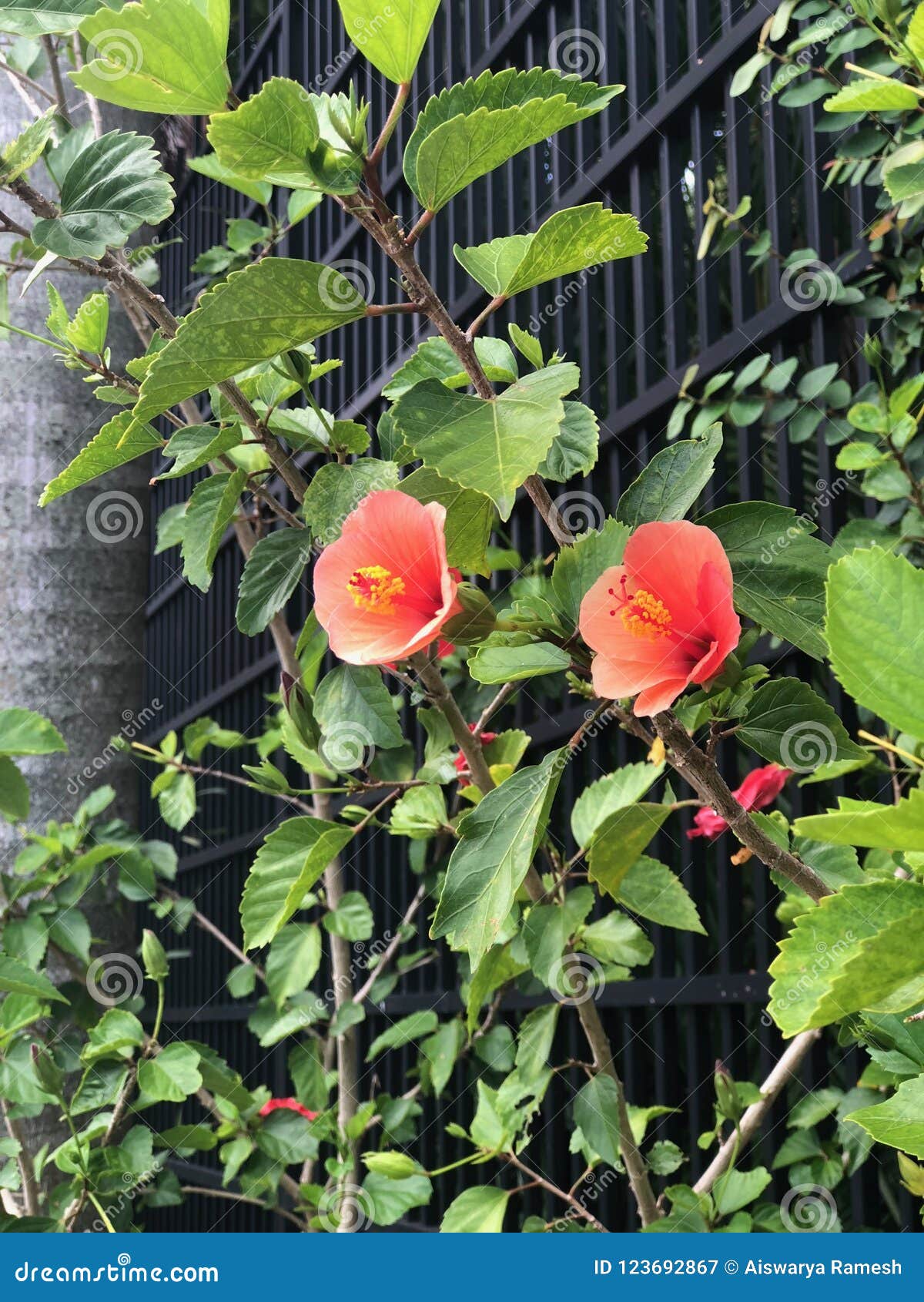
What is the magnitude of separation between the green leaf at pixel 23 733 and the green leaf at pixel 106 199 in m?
0.78

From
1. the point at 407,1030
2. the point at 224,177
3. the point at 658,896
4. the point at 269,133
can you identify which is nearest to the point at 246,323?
the point at 269,133

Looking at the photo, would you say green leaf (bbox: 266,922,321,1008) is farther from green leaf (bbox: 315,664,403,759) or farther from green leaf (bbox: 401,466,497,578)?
green leaf (bbox: 401,466,497,578)

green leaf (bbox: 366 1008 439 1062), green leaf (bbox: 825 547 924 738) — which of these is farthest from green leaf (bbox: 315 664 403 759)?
green leaf (bbox: 366 1008 439 1062)

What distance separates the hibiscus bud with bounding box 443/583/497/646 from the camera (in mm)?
650

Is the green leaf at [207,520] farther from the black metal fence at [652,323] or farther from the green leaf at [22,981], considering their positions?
the black metal fence at [652,323]

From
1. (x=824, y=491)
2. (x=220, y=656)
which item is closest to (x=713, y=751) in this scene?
(x=824, y=491)

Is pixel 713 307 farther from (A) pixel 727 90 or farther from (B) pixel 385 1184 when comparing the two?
(B) pixel 385 1184

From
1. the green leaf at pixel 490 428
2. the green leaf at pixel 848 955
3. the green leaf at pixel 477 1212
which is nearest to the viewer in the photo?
the green leaf at pixel 848 955

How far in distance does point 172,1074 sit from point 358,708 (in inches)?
29.8

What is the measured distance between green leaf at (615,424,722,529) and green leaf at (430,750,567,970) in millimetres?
151

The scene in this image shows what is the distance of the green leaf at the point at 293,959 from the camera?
1.68 meters

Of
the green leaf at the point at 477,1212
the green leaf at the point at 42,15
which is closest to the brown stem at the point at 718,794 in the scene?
the green leaf at the point at 42,15

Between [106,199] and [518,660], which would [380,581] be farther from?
[106,199]

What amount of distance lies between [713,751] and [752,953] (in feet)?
3.40
